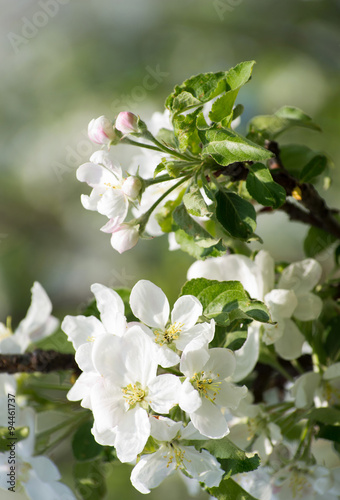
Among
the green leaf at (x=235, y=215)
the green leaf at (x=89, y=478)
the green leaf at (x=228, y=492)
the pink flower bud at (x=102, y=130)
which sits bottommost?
the green leaf at (x=89, y=478)

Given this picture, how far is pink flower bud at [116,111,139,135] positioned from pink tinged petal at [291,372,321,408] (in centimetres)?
33

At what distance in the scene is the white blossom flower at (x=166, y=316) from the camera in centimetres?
51

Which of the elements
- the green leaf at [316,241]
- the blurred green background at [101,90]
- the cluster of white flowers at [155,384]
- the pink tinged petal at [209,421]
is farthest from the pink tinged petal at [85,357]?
the blurred green background at [101,90]

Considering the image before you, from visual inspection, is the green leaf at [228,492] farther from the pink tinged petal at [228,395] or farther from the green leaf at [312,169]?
the green leaf at [312,169]

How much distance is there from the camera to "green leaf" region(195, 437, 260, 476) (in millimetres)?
516

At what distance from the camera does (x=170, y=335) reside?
0.52 metres

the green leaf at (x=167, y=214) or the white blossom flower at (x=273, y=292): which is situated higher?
the green leaf at (x=167, y=214)

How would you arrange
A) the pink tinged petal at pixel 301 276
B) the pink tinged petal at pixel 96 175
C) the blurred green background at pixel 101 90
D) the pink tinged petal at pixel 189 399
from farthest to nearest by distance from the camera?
the blurred green background at pixel 101 90
the pink tinged petal at pixel 301 276
the pink tinged petal at pixel 96 175
the pink tinged petal at pixel 189 399

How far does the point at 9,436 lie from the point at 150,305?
0.26 m

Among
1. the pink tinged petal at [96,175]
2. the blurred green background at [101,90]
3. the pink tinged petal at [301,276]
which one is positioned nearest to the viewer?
the pink tinged petal at [96,175]

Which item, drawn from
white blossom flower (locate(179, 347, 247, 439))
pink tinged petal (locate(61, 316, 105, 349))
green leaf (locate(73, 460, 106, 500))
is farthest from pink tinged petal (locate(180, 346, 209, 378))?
green leaf (locate(73, 460, 106, 500))

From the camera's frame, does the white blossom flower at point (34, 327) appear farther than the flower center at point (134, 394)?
Yes

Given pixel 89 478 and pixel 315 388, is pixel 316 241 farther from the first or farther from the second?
pixel 89 478

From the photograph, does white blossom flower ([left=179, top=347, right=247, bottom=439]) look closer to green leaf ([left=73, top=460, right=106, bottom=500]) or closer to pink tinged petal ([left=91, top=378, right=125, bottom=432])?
pink tinged petal ([left=91, top=378, right=125, bottom=432])
